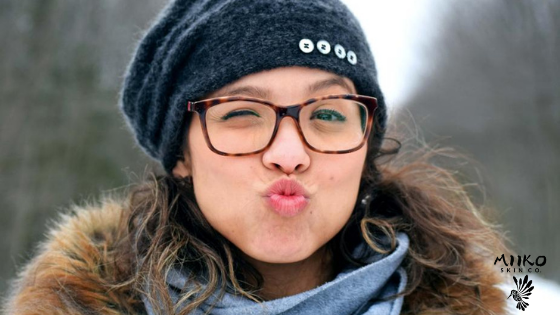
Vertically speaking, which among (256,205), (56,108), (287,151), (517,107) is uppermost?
(517,107)

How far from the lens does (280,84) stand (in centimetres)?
170

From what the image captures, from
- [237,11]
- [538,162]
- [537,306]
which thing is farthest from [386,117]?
[538,162]

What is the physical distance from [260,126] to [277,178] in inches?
6.5

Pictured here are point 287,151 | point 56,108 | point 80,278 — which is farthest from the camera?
point 56,108

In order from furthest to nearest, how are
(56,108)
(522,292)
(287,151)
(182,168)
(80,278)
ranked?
(56,108)
(522,292)
(182,168)
(80,278)
(287,151)

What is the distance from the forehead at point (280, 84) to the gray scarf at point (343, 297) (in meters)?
0.58

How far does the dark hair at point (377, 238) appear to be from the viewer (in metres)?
1.74

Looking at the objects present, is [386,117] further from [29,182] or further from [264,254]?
[29,182]

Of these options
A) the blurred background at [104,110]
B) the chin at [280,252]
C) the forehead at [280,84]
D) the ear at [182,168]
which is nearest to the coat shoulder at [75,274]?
the ear at [182,168]

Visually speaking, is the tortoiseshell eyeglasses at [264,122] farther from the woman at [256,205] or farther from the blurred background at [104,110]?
the blurred background at [104,110]

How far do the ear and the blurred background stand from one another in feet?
18.4

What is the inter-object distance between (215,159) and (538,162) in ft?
30.0

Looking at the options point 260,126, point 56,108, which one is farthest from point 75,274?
point 56,108

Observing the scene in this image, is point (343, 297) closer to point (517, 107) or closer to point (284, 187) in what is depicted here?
point (284, 187)
